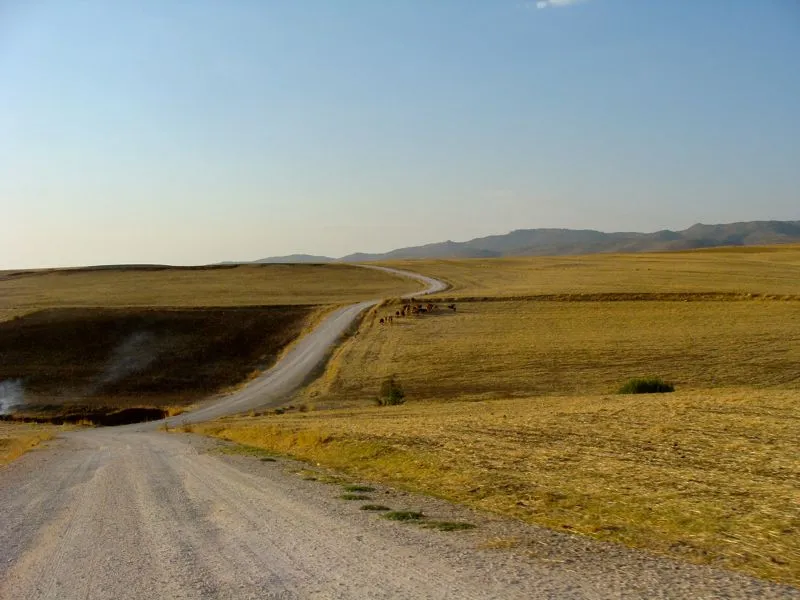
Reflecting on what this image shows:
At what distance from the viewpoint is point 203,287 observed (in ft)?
299

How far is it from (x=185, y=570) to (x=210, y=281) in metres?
95.1

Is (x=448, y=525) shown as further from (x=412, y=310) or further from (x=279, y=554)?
(x=412, y=310)

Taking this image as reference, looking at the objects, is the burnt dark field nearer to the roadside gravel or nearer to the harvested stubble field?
the harvested stubble field

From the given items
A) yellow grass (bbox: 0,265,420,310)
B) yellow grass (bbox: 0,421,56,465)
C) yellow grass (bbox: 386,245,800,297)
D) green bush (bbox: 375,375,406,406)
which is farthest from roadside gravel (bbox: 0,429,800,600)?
yellow grass (bbox: 0,265,420,310)

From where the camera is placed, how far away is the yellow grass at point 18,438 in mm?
23242

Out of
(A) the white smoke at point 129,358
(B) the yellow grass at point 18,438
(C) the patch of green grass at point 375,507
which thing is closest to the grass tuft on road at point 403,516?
(C) the patch of green grass at point 375,507

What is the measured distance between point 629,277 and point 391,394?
51.8 metres

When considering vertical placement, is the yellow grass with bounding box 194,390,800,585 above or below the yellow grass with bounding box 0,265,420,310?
below

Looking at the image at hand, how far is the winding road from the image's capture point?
675cm

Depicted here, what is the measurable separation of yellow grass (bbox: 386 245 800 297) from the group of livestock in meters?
7.52

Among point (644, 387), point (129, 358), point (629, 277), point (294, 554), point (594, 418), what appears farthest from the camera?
point (629, 277)

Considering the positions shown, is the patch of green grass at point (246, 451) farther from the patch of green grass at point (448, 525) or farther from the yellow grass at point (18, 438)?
the patch of green grass at point (448, 525)

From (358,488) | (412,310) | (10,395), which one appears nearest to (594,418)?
(358,488)

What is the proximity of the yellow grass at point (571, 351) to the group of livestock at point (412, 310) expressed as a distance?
1.35 meters
